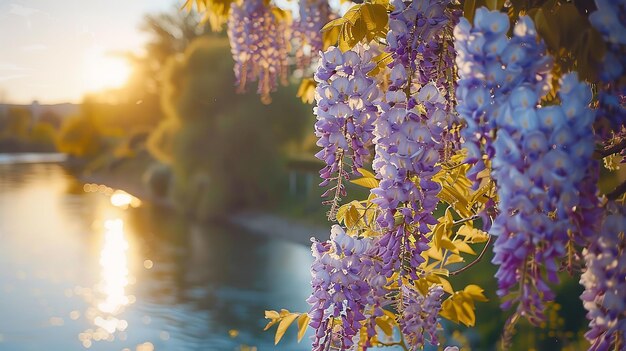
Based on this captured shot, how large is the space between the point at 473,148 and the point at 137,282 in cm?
864

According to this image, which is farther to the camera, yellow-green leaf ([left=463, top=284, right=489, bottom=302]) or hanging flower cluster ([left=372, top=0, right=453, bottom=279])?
yellow-green leaf ([left=463, top=284, right=489, bottom=302])

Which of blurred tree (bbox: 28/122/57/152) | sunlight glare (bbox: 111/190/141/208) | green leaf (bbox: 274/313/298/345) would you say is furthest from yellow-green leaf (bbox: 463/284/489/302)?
blurred tree (bbox: 28/122/57/152)

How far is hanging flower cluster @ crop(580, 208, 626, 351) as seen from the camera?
3.73 ft

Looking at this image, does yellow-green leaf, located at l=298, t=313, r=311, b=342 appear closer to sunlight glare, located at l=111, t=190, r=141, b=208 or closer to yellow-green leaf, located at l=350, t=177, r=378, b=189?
yellow-green leaf, located at l=350, t=177, r=378, b=189

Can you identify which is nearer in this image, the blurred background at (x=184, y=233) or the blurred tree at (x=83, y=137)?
the blurred background at (x=184, y=233)

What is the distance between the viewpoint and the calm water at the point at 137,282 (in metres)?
7.01

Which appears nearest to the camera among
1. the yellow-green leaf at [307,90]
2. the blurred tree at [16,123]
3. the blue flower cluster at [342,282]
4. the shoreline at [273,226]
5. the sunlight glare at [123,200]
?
A: the blue flower cluster at [342,282]

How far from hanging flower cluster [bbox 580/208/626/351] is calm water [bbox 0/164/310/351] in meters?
3.79

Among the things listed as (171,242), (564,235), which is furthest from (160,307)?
(564,235)

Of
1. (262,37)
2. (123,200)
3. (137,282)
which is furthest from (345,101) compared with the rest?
(123,200)

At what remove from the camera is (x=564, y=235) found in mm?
1062

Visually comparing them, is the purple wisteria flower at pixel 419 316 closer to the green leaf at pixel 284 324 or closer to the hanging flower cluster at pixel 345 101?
the green leaf at pixel 284 324

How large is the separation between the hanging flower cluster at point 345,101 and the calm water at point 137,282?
3484mm

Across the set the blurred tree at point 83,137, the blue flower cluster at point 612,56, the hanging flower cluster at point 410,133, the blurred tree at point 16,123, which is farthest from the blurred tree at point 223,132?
the blurred tree at point 16,123
